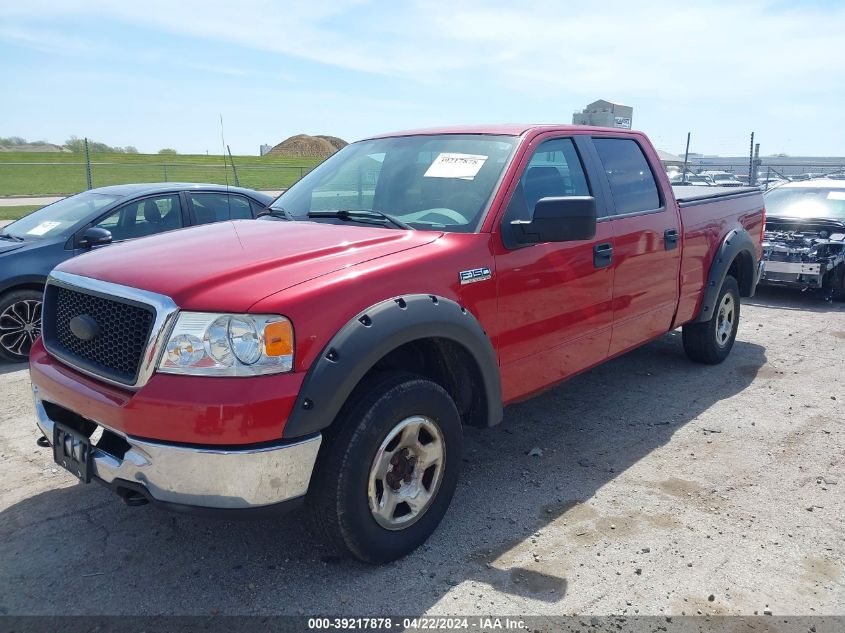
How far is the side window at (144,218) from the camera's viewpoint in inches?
261

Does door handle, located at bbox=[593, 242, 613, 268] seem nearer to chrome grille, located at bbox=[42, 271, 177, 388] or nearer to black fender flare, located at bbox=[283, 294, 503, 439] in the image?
black fender flare, located at bbox=[283, 294, 503, 439]

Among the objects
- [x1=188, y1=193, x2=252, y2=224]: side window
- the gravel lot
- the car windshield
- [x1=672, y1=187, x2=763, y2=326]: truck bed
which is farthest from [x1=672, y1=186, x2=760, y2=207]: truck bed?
the car windshield

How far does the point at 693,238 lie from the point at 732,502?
228cm

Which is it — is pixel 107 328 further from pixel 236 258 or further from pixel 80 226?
pixel 80 226

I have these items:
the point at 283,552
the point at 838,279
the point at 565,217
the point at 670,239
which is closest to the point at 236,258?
the point at 283,552

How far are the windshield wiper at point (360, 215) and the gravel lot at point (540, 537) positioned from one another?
1.49 metres

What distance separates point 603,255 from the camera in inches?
167

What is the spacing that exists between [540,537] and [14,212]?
1966cm

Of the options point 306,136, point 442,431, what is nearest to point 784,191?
point 442,431

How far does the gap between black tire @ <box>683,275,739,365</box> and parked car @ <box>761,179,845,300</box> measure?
10.4 ft

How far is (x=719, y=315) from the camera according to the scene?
6.06 metres

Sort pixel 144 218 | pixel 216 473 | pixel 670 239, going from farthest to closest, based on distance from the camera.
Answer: pixel 144 218
pixel 670 239
pixel 216 473

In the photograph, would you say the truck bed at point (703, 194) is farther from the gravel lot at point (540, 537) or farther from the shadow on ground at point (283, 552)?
the shadow on ground at point (283, 552)

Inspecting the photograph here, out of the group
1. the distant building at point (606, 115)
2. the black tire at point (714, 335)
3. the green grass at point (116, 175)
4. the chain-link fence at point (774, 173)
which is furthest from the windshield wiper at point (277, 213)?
the green grass at point (116, 175)
